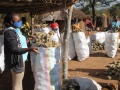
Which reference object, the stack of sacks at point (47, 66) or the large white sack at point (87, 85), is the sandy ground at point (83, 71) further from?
the large white sack at point (87, 85)

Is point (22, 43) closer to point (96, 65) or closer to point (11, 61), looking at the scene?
point (11, 61)

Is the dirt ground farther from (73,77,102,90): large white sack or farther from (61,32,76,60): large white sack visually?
(73,77,102,90): large white sack

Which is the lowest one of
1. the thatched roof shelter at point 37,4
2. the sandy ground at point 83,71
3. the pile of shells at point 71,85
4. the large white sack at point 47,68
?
the sandy ground at point 83,71

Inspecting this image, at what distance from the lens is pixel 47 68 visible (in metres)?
3.69

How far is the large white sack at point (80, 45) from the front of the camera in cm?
745

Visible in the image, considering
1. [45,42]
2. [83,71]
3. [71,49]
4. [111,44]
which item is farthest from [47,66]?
[111,44]

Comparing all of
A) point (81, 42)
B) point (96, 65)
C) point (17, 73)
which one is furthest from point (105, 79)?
point (17, 73)

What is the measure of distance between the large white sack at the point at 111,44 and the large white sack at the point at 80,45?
1018 mm

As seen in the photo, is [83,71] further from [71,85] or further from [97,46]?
[97,46]

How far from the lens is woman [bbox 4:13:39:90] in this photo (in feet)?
9.64

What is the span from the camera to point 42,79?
12.2 feet

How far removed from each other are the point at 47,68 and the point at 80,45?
3.93 meters

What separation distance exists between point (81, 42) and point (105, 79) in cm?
218

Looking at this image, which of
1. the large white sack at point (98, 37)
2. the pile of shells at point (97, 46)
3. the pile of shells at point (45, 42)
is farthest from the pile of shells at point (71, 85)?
the large white sack at point (98, 37)
